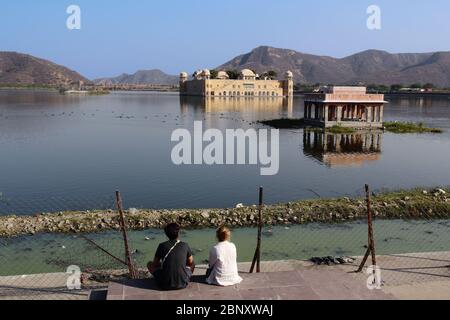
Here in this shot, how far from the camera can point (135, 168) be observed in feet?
83.8

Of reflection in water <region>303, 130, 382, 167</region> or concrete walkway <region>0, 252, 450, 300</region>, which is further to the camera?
reflection in water <region>303, 130, 382, 167</region>

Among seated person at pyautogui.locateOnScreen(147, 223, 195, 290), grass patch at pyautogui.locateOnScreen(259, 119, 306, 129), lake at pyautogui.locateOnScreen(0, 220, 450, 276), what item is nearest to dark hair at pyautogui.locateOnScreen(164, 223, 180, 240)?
seated person at pyautogui.locateOnScreen(147, 223, 195, 290)

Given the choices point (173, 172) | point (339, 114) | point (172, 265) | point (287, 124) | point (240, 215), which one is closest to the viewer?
point (172, 265)

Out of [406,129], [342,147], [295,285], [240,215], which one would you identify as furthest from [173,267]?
[406,129]

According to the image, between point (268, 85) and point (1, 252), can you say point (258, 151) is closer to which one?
point (1, 252)

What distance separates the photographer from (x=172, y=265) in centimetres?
686

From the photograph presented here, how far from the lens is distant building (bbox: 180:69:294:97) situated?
156750mm

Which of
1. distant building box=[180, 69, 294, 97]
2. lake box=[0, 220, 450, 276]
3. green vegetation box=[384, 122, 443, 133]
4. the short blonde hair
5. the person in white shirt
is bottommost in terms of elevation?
lake box=[0, 220, 450, 276]

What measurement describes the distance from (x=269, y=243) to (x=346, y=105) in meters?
38.9

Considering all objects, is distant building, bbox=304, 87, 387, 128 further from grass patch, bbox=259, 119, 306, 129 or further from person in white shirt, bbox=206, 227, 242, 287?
person in white shirt, bbox=206, 227, 242, 287

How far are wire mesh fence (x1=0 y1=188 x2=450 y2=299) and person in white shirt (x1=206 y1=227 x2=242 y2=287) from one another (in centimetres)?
230

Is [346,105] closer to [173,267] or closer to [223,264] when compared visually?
[223,264]

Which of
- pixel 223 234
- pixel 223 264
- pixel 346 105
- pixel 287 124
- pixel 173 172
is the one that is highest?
pixel 346 105
